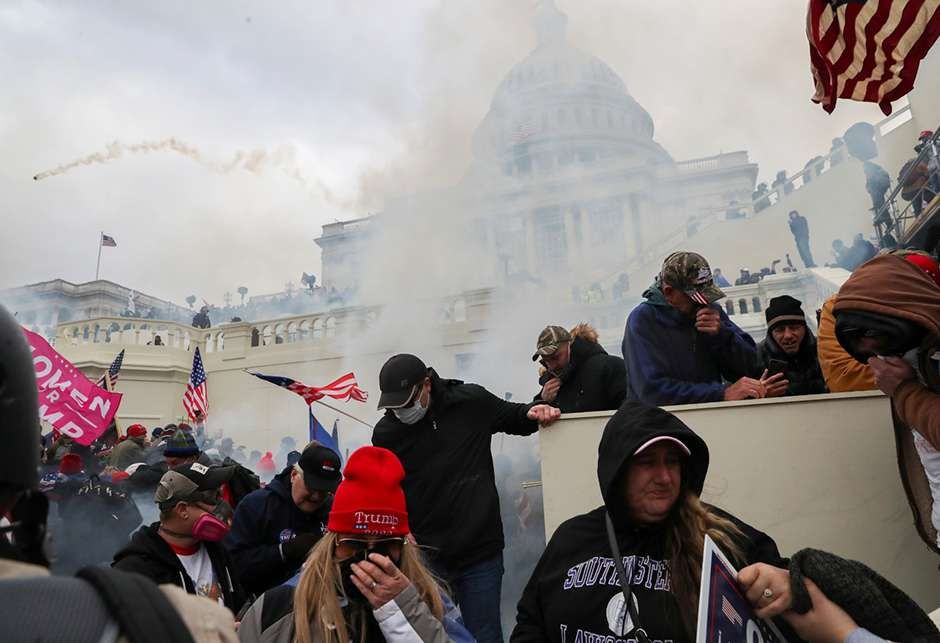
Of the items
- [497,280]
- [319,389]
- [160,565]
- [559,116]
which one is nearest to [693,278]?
[160,565]

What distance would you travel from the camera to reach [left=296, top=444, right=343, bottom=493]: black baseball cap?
2.97 m

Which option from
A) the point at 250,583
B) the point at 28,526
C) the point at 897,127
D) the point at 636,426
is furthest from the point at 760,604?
the point at 897,127

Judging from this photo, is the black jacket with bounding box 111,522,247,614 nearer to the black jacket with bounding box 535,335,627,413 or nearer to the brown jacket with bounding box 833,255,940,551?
the black jacket with bounding box 535,335,627,413

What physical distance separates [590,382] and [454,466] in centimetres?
110

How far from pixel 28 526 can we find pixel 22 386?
17 cm

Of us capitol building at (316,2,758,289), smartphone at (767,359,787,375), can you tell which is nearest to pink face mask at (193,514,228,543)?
smartphone at (767,359,787,375)

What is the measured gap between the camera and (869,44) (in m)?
3.69

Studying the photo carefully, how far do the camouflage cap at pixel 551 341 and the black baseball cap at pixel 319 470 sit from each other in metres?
1.42

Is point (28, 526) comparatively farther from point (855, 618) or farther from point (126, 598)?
point (855, 618)

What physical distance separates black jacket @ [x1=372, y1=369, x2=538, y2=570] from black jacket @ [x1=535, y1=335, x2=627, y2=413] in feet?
1.95

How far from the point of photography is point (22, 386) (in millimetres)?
784

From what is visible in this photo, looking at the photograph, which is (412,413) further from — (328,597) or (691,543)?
(691,543)

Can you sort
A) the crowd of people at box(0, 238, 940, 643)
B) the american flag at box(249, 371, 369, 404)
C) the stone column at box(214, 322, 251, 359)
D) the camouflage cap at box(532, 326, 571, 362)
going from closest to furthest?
the crowd of people at box(0, 238, 940, 643), the camouflage cap at box(532, 326, 571, 362), the american flag at box(249, 371, 369, 404), the stone column at box(214, 322, 251, 359)

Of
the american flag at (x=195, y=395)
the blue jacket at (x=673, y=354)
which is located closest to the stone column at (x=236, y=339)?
the american flag at (x=195, y=395)
